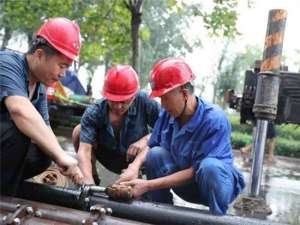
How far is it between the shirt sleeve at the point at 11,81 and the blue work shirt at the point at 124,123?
1.08 m

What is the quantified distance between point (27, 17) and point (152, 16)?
1717cm

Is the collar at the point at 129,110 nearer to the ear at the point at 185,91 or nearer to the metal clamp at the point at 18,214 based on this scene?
the ear at the point at 185,91

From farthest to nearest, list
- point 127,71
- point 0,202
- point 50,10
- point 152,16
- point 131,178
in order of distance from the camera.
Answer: point 152,16, point 50,10, point 127,71, point 131,178, point 0,202

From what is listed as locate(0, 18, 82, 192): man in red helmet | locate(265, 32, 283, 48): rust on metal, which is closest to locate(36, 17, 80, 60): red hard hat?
locate(0, 18, 82, 192): man in red helmet

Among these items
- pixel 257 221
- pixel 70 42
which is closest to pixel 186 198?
pixel 257 221

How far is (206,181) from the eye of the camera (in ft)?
8.62

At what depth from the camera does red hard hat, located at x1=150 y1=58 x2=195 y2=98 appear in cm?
273

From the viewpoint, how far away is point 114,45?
451 inches

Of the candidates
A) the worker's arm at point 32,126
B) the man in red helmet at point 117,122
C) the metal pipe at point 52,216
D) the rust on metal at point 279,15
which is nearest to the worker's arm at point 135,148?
the man in red helmet at point 117,122

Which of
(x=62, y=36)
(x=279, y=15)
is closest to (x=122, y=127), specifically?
(x=62, y=36)

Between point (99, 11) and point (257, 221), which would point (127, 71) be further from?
point (99, 11)

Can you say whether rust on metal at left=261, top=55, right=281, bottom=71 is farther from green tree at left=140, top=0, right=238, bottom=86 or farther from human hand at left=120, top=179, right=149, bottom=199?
green tree at left=140, top=0, right=238, bottom=86

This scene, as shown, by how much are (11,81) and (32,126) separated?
0.28 m

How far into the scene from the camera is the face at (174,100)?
274cm
